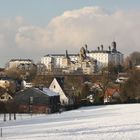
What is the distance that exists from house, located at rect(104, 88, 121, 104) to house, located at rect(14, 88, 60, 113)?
919 inches

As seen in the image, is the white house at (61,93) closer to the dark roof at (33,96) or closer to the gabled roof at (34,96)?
the gabled roof at (34,96)

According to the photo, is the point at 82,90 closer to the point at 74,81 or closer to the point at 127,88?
the point at 127,88

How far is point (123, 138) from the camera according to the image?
30062mm

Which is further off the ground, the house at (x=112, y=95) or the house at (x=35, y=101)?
the house at (x=112, y=95)

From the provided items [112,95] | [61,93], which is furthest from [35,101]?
[112,95]

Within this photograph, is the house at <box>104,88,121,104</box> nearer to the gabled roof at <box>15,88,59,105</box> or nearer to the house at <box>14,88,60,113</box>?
the house at <box>14,88,60,113</box>

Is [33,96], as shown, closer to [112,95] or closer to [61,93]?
[61,93]

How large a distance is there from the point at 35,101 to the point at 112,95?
29.2m

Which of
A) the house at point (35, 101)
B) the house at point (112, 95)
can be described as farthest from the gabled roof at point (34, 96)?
the house at point (112, 95)

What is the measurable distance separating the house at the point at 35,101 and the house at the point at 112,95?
23355 millimetres

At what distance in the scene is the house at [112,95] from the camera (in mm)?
96125

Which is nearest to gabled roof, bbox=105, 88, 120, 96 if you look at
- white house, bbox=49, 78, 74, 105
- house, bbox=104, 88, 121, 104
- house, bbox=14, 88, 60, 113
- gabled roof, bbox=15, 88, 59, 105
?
house, bbox=104, 88, 121, 104

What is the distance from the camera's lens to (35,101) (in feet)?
241

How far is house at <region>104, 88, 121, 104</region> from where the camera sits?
96.1 metres
